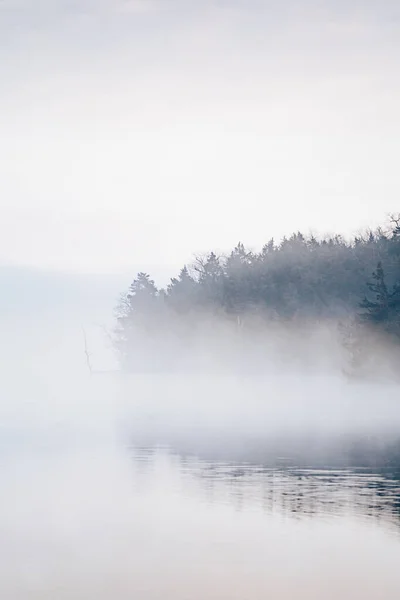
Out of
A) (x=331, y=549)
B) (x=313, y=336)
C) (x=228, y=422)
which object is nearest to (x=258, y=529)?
(x=331, y=549)

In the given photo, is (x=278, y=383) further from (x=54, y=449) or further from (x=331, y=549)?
(x=331, y=549)

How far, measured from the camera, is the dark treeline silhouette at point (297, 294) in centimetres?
7900

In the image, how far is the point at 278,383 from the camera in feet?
349

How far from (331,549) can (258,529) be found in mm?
2508

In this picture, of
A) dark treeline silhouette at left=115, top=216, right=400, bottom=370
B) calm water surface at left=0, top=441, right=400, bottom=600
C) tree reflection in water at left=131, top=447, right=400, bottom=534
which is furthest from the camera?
dark treeline silhouette at left=115, top=216, right=400, bottom=370

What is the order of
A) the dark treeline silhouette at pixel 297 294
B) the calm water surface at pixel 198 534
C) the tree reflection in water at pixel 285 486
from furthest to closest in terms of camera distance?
1. the dark treeline silhouette at pixel 297 294
2. the tree reflection in water at pixel 285 486
3. the calm water surface at pixel 198 534

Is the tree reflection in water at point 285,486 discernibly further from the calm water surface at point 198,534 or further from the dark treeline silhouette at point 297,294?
the dark treeline silhouette at point 297,294

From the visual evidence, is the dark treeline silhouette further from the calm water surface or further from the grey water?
the calm water surface

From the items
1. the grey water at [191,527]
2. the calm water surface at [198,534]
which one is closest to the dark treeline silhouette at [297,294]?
the grey water at [191,527]

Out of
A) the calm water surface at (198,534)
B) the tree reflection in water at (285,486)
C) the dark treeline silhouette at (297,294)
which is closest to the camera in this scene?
the calm water surface at (198,534)

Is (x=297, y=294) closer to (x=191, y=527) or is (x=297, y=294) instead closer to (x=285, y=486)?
(x=285, y=486)

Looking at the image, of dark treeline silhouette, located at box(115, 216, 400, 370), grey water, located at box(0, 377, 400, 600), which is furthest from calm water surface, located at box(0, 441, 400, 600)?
dark treeline silhouette, located at box(115, 216, 400, 370)

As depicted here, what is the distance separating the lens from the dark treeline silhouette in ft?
259

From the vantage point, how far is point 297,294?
105 m
